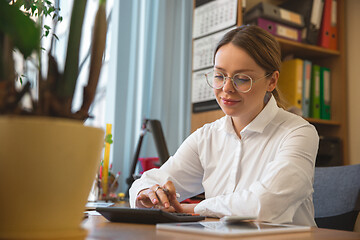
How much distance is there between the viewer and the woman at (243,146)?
1288 millimetres

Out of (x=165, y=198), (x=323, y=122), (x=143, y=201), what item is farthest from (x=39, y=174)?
(x=323, y=122)

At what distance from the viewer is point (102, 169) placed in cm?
204

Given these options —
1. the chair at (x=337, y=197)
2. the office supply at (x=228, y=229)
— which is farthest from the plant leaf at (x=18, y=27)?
the chair at (x=337, y=197)

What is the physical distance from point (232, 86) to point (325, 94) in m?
1.56

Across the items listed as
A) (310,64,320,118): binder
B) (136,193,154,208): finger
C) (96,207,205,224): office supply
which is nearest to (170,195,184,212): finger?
(136,193,154,208): finger

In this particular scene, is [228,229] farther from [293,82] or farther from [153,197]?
[293,82]

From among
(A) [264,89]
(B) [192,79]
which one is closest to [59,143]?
(A) [264,89]

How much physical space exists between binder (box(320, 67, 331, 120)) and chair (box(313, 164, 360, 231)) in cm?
110

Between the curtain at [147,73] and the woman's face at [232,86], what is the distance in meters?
1.19

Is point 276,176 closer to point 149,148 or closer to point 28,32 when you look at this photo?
point 28,32

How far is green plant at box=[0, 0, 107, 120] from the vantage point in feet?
1.55

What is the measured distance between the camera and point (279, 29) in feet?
8.45

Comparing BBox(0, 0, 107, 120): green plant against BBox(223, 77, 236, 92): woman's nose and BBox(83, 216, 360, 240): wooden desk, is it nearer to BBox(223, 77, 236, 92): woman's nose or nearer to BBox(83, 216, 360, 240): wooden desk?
BBox(83, 216, 360, 240): wooden desk

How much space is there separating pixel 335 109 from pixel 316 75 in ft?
0.96
